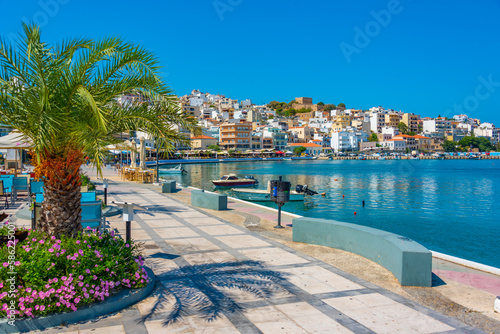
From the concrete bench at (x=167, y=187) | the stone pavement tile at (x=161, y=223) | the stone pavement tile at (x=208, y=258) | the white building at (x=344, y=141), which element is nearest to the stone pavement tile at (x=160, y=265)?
the stone pavement tile at (x=208, y=258)

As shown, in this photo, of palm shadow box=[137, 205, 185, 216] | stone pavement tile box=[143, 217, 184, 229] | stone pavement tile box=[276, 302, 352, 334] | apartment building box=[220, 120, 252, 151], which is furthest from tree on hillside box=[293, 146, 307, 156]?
stone pavement tile box=[276, 302, 352, 334]

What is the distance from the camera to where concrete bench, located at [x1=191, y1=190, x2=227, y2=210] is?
14430 millimetres

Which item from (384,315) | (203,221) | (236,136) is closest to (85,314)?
(384,315)

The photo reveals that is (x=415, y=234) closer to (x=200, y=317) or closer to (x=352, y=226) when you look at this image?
(x=352, y=226)

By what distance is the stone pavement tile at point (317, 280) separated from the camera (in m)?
6.23

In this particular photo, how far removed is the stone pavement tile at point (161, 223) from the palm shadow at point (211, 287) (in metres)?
4.21

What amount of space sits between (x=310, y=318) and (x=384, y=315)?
3.27ft

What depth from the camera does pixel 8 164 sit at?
2878 cm

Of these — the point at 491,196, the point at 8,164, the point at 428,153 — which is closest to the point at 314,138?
the point at 428,153

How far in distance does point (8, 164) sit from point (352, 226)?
1104 inches

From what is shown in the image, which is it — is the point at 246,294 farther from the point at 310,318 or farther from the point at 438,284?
the point at 438,284

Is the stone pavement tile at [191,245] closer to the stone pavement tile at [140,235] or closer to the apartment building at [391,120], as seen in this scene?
the stone pavement tile at [140,235]

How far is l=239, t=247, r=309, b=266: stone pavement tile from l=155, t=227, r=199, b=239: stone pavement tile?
7.05ft

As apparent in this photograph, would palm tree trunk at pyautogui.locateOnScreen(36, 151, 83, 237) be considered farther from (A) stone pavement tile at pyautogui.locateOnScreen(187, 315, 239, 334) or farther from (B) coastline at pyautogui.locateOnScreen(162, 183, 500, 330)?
(B) coastline at pyautogui.locateOnScreen(162, 183, 500, 330)
